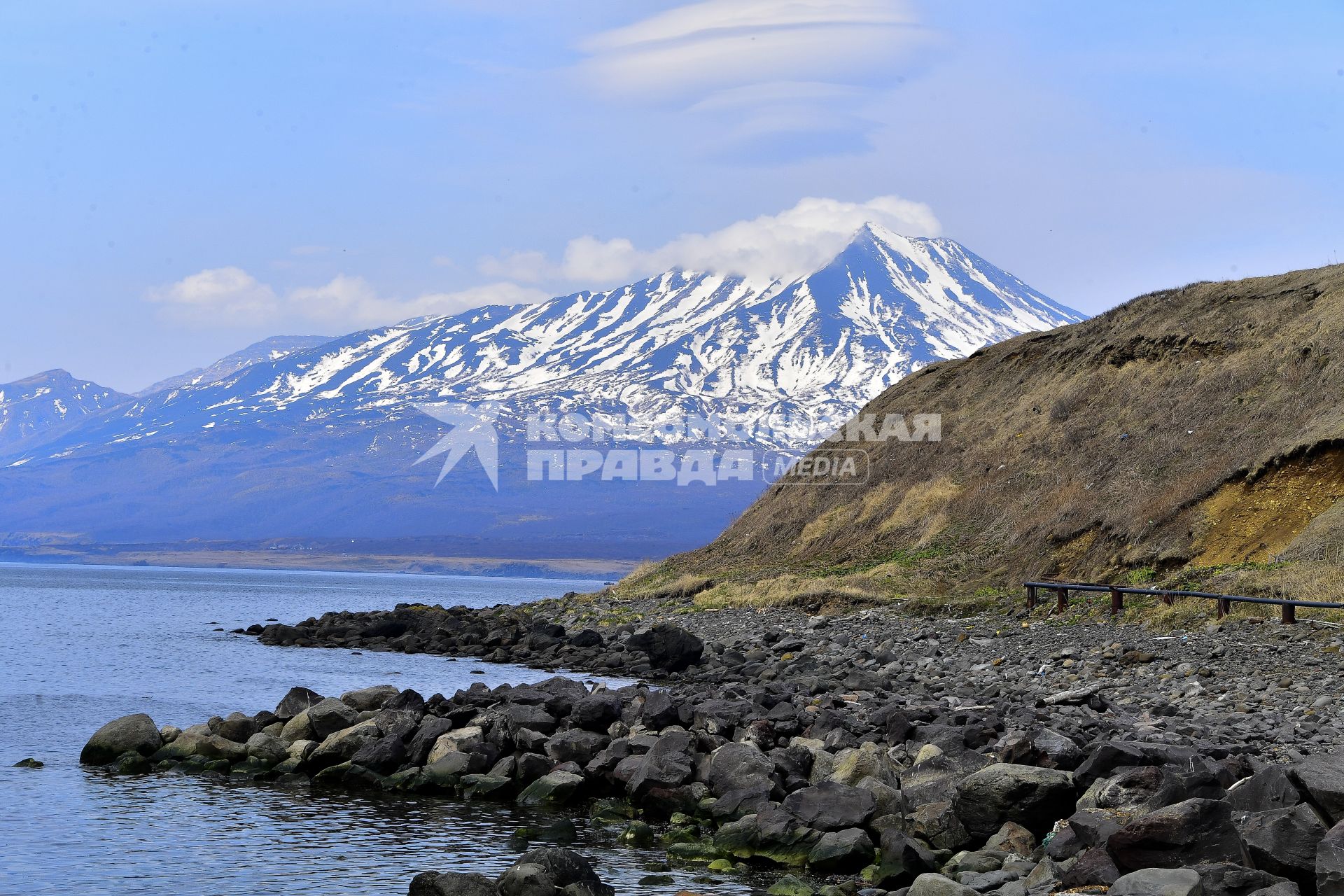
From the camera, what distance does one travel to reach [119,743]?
20797 mm

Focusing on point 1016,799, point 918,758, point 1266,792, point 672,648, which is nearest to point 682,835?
point 918,758

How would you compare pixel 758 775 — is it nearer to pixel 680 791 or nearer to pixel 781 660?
pixel 680 791

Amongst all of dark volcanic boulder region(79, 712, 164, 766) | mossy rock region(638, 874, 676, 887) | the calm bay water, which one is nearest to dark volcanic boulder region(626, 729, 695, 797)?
the calm bay water

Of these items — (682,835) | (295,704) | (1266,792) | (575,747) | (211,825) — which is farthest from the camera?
(295,704)

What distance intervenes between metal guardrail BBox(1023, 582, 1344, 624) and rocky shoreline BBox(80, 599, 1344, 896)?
54cm

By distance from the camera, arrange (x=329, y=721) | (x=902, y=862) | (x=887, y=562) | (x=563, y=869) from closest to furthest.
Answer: (x=563, y=869) → (x=902, y=862) → (x=329, y=721) → (x=887, y=562)

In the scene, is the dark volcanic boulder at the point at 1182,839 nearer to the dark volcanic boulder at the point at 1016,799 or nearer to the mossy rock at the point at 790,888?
the dark volcanic boulder at the point at 1016,799

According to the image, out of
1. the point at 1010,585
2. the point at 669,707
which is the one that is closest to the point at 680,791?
the point at 669,707

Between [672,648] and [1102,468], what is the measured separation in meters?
15.0

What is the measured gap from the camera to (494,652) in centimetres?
4284

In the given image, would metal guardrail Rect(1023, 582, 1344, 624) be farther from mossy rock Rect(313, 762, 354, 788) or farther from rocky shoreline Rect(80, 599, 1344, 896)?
mossy rock Rect(313, 762, 354, 788)

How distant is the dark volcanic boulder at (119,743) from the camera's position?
2073 cm

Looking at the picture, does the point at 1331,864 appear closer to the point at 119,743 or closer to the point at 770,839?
the point at 770,839

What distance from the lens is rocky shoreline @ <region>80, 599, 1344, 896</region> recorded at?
453 inches
